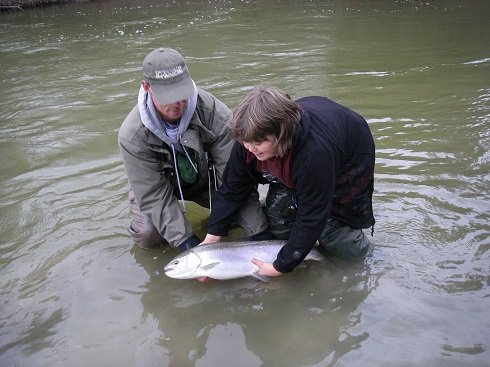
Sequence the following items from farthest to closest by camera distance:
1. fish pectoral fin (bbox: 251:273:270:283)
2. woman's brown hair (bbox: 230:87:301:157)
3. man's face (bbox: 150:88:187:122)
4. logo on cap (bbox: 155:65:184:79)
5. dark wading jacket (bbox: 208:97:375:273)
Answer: fish pectoral fin (bbox: 251:273:270:283) < man's face (bbox: 150:88:187:122) < logo on cap (bbox: 155:65:184:79) < dark wading jacket (bbox: 208:97:375:273) < woman's brown hair (bbox: 230:87:301:157)

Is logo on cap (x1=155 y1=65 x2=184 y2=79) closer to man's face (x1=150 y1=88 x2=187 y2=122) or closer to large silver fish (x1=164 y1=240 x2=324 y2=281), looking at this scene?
man's face (x1=150 y1=88 x2=187 y2=122)

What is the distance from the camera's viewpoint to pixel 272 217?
3898mm

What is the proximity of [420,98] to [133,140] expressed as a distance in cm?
506

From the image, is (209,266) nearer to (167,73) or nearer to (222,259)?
(222,259)

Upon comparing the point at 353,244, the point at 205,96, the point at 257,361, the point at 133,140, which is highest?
the point at 205,96

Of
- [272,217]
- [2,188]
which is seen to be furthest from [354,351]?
[2,188]

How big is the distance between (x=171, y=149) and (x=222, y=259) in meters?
0.92

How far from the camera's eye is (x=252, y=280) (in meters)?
3.73

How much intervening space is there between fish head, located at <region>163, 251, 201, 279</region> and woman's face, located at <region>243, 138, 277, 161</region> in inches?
38.9

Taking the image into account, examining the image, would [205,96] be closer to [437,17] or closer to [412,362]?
[412,362]

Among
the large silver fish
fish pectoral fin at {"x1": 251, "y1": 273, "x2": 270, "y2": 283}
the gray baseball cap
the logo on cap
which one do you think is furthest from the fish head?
the logo on cap

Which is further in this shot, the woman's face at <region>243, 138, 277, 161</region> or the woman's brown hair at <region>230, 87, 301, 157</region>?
the woman's face at <region>243, 138, 277, 161</region>

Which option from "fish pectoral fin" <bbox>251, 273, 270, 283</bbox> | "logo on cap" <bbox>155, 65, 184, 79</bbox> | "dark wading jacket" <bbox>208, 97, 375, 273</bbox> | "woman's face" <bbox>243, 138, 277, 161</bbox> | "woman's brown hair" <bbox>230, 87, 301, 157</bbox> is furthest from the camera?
"fish pectoral fin" <bbox>251, 273, 270, 283</bbox>

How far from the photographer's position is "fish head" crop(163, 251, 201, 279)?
132 inches
